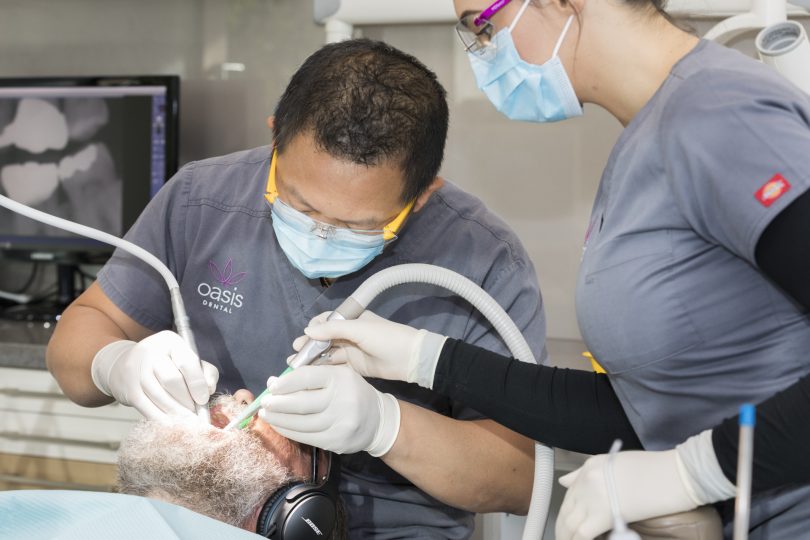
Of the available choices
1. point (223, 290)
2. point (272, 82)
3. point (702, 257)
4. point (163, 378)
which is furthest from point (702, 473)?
point (272, 82)

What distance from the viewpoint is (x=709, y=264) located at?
97 centimetres

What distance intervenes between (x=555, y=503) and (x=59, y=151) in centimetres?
189

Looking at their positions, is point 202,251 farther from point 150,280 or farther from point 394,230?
point 394,230

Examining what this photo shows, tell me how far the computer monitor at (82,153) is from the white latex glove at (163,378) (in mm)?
1385

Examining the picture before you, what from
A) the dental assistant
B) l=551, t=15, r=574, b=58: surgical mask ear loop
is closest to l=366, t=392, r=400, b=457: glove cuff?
the dental assistant

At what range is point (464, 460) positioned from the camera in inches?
55.6

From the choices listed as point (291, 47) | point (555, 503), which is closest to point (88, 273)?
point (291, 47)

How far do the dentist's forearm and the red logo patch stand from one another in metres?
→ 0.69

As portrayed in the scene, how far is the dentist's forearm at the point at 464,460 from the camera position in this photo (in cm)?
137

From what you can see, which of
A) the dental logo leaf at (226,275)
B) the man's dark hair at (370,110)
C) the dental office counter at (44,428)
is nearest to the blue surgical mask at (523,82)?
the man's dark hair at (370,110)

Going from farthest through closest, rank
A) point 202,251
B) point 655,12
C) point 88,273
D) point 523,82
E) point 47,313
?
point 88,273
point 47,313
point 202,251
point 523,82
point 655,12

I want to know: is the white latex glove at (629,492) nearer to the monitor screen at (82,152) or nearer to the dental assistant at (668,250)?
the dental assistant at (668,250)

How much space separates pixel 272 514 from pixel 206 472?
0.12m

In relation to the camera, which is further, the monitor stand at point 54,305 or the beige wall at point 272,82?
the monitor stand at point 54,305
